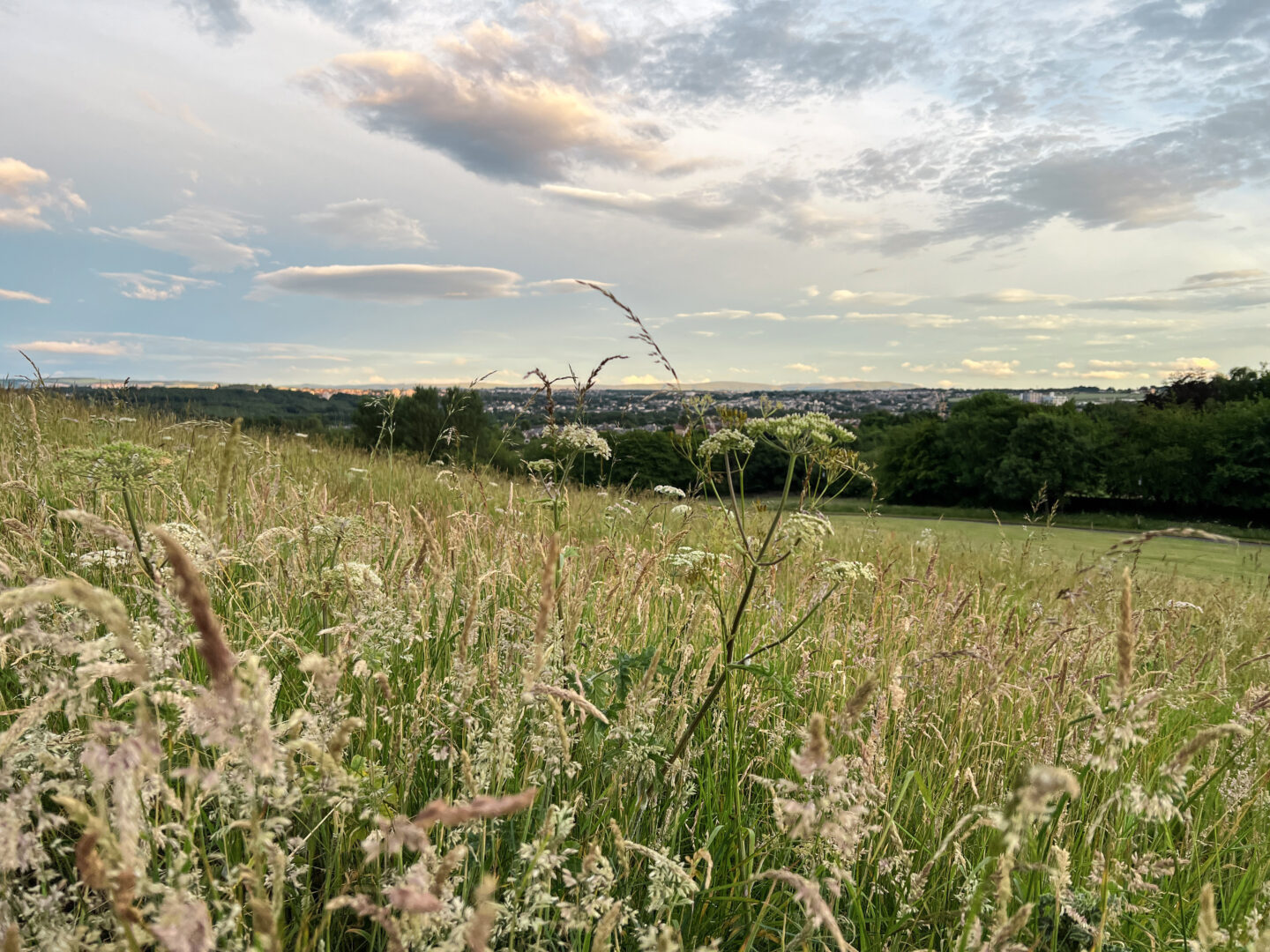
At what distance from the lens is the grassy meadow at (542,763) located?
100 centimetres

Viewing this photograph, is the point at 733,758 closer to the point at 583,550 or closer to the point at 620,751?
the point at 620,751

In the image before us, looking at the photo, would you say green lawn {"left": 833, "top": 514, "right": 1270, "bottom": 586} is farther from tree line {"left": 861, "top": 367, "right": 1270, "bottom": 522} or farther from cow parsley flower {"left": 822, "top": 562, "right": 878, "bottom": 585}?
tree line {"left": 861, "top": 367, "right": 1270, "bottom": 522}

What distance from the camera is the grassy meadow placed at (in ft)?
3.29

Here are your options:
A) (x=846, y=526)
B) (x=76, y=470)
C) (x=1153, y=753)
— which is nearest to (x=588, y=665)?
(x=76, y=470)

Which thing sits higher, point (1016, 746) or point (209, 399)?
point (209, 399)

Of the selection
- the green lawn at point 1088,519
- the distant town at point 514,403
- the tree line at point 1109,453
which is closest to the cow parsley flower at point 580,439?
the distant town at point 514,403

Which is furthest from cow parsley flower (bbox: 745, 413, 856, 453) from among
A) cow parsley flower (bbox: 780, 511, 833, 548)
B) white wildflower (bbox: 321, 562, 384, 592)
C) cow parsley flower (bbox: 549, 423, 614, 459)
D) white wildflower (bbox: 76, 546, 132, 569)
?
white wildflower (bbox: 76, 546, 132, 569)

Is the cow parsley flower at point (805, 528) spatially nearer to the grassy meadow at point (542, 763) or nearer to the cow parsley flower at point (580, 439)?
the grassy meadow at point (542, 763)

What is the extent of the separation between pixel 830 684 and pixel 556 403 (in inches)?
79.6

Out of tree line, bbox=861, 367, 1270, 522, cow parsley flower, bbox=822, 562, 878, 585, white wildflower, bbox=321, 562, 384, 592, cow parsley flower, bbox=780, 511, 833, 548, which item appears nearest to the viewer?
white wildflower, bbox=321, 562, 384, 592

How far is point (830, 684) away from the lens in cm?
321

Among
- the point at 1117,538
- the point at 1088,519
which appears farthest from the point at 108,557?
the point at 1088,519

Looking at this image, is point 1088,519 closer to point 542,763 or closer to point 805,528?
point 805,528

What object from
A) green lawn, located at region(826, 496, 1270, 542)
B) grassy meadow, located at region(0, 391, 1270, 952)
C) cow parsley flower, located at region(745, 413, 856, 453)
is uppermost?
cow parsley flower, located at region(745, 413, 856, 453)
